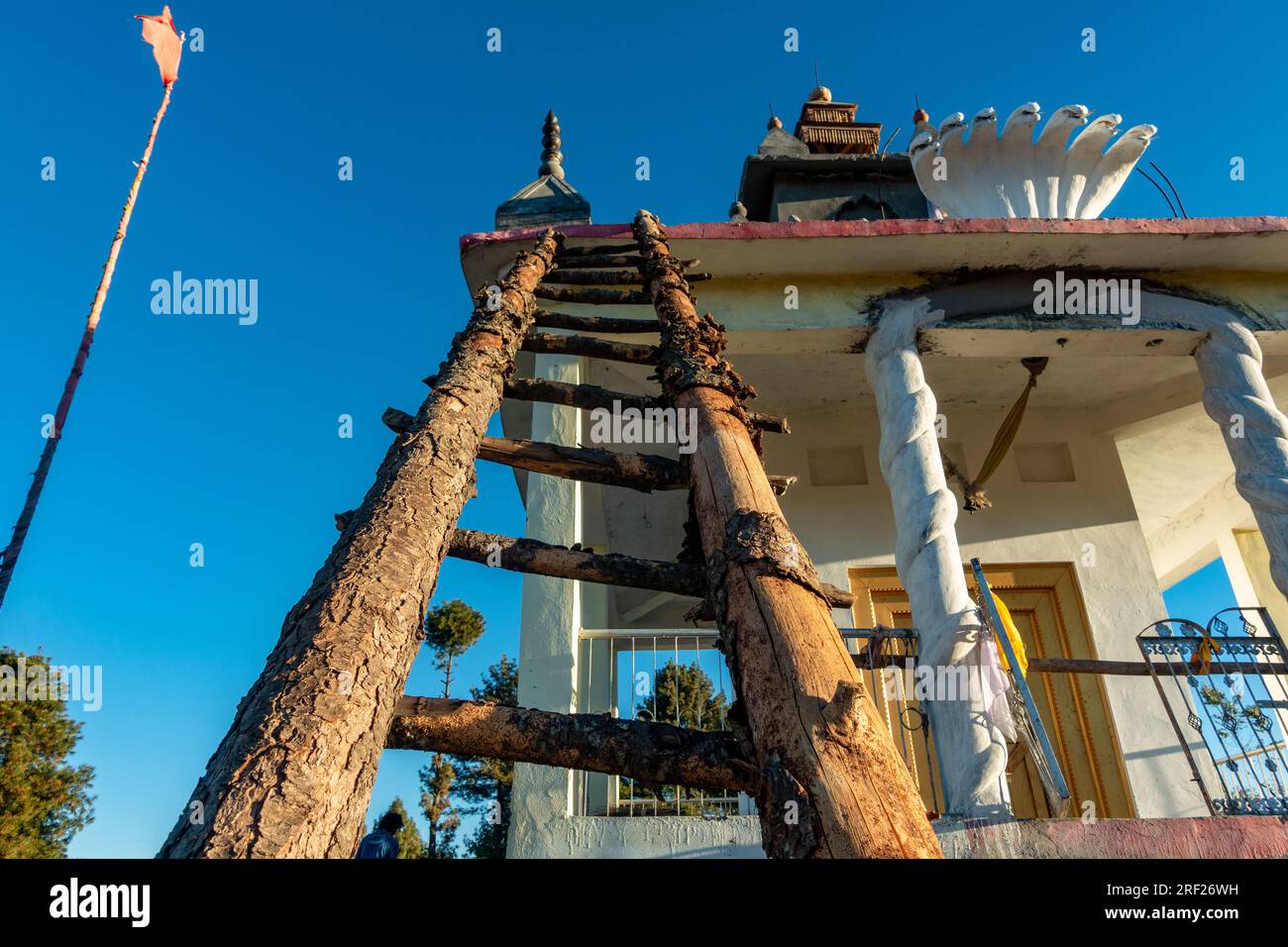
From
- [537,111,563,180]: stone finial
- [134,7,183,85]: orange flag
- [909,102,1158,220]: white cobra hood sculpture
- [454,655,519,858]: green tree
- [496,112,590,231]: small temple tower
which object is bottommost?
[454,655,519,858]: green tree

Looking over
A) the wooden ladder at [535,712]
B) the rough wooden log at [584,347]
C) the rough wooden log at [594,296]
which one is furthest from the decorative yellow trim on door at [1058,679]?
the wooden ladder at [535,712]

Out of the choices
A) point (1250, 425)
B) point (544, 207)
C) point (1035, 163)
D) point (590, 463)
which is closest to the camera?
point (590, 463)

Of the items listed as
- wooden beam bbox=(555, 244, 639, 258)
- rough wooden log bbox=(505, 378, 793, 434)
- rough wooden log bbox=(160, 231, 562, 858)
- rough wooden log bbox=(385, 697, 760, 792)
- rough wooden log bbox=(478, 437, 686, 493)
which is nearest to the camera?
rough wooden log bbox=(160, 231, 562, 858)

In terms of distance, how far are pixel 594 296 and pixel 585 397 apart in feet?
3.83

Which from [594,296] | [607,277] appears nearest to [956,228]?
[607,277]

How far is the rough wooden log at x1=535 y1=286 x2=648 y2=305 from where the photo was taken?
158 inches

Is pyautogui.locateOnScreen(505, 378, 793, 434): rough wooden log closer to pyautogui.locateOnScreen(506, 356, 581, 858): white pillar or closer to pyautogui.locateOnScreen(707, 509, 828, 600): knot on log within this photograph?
pyautogui.locateOnScreen(707, 509, 828, 600): knot on log

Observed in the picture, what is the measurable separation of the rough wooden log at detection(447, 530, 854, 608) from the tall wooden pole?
816 cm

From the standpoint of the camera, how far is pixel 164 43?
1254cm

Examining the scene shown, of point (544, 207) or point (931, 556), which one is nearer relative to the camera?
point (931, 556)

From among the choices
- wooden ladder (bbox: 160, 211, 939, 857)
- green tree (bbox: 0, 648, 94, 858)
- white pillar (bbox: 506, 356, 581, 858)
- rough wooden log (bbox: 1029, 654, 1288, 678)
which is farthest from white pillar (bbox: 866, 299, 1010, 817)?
green tree (bbox: 0, 648, 94, 858)

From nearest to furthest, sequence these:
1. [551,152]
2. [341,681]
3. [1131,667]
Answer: [341,681], [1131,667], [551,152]

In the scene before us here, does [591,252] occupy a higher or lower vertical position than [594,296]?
higher

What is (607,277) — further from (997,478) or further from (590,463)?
(997,478)
